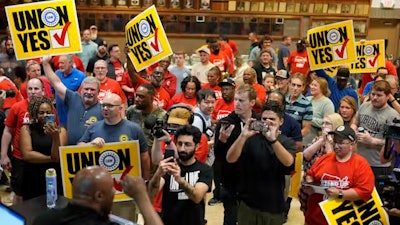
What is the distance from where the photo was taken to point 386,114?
522 centimetres

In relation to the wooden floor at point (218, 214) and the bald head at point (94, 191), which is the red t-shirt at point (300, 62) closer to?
the wooden floor at point (218, 214)

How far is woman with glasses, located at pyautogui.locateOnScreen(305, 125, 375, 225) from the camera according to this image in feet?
12.8

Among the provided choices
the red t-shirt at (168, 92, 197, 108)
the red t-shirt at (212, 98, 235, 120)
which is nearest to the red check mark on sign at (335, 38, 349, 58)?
the red t-shirt at (212, 98, 235, 120)

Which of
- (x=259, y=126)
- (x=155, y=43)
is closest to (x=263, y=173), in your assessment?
(x=259, y=126)

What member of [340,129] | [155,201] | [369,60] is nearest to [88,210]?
[155,201]

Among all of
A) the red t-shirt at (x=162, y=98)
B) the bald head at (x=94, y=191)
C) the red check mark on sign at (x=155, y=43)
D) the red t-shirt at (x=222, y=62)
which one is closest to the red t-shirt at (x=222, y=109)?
the red t-shirt at (x=162, y=98)

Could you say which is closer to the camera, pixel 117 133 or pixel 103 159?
pixel 103 159

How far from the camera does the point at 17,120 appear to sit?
4816 millimetres

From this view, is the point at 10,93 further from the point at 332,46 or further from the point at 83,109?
the point at 332,46

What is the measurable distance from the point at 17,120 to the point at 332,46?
14.3ft

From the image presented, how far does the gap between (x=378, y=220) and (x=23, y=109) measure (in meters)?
3.14

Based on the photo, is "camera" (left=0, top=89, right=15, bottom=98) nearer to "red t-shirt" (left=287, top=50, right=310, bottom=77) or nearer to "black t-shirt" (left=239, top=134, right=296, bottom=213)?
"black t-shirt" (left=239, top=134, right=296, bottom=213)

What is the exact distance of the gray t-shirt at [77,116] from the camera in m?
4.90

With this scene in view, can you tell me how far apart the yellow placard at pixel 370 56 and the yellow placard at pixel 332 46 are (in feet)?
4.67
